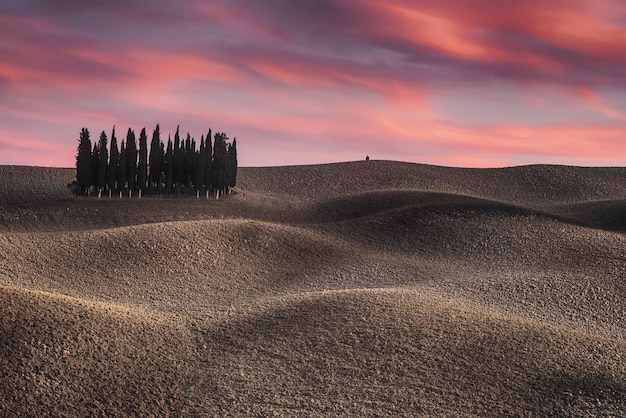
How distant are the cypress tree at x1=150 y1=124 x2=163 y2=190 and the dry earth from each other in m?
4.35

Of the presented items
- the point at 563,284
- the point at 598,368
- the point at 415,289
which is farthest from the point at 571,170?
the point at 598,368

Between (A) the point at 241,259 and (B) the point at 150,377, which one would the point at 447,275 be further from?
(B) the point at 150,377

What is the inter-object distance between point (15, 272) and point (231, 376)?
1813 cm

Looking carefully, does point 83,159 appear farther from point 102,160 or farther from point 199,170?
point 199,170

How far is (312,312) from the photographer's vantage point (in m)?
27.7

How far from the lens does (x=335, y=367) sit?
75.2 ft

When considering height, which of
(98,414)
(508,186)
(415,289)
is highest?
(508,186)

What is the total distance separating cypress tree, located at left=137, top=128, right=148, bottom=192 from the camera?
62.0m

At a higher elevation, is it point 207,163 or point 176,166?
point 207,163

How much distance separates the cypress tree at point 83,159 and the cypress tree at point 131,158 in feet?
12.1

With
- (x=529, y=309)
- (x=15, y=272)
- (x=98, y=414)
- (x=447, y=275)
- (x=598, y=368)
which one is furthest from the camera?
(x=447, y=275)

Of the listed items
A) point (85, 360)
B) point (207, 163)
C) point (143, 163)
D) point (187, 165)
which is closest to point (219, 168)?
point (207, 163)

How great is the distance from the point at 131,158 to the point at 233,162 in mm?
10961

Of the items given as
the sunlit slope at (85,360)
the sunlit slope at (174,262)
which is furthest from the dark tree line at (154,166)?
the sunlit slope at (85,360)
